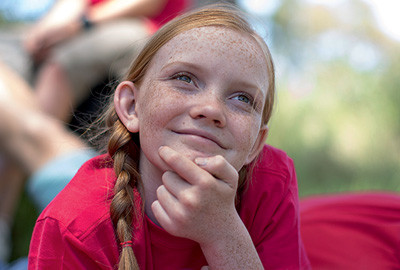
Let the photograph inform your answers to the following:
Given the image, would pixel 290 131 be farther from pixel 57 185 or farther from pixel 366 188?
pixel 57 185

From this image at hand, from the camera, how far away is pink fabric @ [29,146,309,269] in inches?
38.3

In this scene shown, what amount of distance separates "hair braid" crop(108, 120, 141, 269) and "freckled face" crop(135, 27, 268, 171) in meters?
0.08

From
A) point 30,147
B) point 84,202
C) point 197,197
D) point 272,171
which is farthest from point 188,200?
point 30,147

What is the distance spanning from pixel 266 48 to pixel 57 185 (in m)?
1.16

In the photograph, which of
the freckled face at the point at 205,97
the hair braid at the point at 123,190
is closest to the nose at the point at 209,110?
the freckled face at the point at 205,97

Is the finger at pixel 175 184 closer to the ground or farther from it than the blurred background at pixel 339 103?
closer to the ground

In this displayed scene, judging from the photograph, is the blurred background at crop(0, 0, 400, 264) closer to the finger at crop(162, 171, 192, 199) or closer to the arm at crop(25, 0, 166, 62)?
the arm at crop(25, 0, 166, 62)

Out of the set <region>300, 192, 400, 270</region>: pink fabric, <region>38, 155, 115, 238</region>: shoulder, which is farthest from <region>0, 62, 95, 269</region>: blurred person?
<region>300, 192, 400, 270</region>: pink fabric

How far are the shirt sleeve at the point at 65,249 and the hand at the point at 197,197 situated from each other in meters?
0.18

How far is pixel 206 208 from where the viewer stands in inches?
35.6

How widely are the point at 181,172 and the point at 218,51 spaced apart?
302 mm

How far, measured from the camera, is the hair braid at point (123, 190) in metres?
0.97

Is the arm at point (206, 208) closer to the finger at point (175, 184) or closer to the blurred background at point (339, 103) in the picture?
the finger at point (175, 184)

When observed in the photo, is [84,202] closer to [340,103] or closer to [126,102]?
[126,102]
